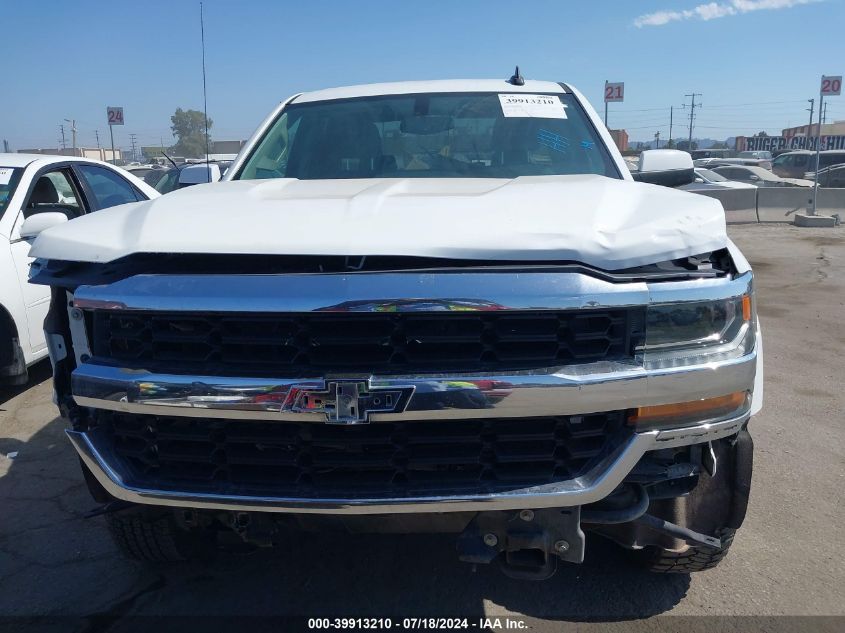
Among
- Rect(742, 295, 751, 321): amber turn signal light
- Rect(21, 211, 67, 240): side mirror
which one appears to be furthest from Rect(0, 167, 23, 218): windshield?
Rect(742, 295, 751, 321): amber turn signal light

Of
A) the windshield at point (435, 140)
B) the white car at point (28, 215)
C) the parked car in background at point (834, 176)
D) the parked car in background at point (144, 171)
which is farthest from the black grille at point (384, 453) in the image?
the parked car in background at point (834, 176)

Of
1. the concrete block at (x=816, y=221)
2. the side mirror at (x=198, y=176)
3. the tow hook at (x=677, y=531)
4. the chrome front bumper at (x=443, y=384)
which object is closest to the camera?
the chrome front bumper at (x=443, y=384)

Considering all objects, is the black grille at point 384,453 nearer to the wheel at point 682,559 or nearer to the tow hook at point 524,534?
the tow hook at point 524,534

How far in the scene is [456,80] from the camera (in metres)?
4.12

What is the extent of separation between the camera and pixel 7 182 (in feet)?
17.6

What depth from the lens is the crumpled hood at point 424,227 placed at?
1.98m

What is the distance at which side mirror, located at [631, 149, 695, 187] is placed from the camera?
3.58 metres

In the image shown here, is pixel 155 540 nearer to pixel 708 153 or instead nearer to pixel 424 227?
pixel 424 227

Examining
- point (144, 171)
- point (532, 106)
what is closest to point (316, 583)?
point (532, 106)

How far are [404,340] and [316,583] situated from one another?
1.41m

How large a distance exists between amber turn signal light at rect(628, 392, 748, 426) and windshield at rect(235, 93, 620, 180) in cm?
152

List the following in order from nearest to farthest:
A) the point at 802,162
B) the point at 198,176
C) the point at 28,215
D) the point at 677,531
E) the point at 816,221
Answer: the point at 677,531 < the point at 198,176 < the point at 28,215 < the point at 816,221 < the point at 802,162

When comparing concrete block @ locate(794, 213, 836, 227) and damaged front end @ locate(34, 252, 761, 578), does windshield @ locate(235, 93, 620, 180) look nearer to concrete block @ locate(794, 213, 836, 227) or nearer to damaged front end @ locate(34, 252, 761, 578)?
damaged front end @ locate(34, 252, 761, 578)

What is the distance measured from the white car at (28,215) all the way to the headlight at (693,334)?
3.34 m
